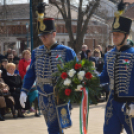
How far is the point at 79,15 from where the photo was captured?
15094 millimetres

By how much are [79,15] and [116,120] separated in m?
11.0

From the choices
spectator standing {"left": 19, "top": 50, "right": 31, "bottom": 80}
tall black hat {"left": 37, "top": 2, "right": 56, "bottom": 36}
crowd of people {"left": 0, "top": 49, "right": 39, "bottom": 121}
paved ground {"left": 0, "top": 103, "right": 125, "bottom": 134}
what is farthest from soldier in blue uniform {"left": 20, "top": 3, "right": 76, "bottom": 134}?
spectator standing {"left": 19, "top": 50, "right": 31, "bottom": 80}

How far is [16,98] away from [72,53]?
4510mm

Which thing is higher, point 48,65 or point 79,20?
point 79,20

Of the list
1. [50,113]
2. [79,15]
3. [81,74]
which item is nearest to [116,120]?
[81,74]

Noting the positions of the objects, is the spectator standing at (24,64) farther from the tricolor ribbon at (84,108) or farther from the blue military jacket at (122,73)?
the blue military jacket at (122,73)

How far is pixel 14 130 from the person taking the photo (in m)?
7.37

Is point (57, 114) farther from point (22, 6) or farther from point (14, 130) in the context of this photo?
point (22, 6)

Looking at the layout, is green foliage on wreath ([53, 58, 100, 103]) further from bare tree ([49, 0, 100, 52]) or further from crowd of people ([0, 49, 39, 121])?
bare tree ([49, 0, 100, 52])

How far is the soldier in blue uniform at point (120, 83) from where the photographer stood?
4.40 m

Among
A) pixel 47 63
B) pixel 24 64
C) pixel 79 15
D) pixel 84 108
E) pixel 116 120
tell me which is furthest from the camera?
pixel 79 15

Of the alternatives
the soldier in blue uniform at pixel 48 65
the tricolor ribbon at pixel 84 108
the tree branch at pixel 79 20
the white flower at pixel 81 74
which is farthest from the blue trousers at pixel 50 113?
the tree branch at pixel 79 20

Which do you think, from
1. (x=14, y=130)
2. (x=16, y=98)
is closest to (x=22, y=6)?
(x=16, y=98)

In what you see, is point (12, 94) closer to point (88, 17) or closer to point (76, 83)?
point (76, 83)
